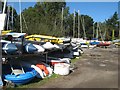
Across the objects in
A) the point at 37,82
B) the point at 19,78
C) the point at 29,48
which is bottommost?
the point at 37,82

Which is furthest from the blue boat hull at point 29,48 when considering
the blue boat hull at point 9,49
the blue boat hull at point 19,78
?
the blue boat hull at point 19,78

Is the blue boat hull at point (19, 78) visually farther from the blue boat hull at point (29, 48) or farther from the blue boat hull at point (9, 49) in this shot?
the blue boat hull at point (29, 48)

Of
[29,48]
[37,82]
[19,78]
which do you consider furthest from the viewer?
[29,48]

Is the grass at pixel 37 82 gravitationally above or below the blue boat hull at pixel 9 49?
below

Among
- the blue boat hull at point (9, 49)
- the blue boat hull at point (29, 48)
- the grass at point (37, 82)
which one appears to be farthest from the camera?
the blue boat hull at point (29, 48)

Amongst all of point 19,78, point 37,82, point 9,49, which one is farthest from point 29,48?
point 19,78

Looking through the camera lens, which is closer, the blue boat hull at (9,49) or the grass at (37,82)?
the grass at (37,82)

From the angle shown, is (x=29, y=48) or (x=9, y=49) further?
(x=29, y=48)

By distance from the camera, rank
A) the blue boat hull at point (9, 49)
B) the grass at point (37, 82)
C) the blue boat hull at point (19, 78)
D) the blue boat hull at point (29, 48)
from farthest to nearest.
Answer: the blue boat hull at point (29, 48) < the blue boat hull at point (9, 49) < the grass at point (37, 82) < the blue boat hull at point (19, 78)

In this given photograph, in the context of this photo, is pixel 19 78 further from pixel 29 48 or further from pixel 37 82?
pixel 29 48

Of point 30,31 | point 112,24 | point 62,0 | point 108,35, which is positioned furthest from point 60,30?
point 112,24

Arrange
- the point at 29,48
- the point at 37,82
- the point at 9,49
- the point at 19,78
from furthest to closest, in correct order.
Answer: the point at 29,48, the point at 37,82, the point at 9,49, the point at 19,78

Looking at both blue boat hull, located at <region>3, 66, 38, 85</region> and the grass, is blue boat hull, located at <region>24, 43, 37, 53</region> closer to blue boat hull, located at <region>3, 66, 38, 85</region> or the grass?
the grass

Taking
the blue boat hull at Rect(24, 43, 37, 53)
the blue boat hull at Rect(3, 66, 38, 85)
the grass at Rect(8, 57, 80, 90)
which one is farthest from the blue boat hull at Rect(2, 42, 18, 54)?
the grass at Rect(8, 57, 80, 90)
